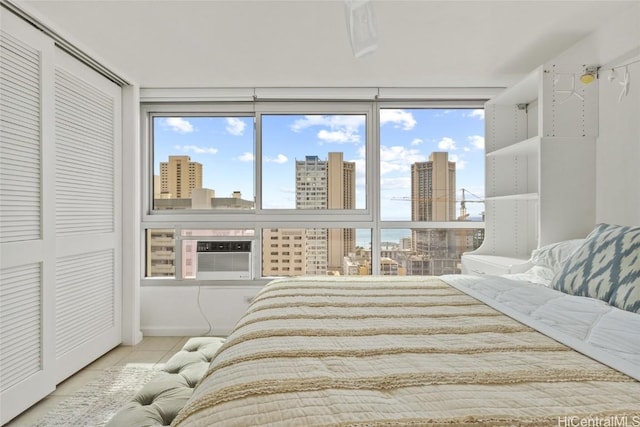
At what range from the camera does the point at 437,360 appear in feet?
2.62

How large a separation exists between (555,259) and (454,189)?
1600 mm

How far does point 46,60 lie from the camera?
7.00 feet

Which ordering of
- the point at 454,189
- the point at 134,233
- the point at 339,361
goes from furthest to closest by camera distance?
1. the point at 454,189
2. the point at 134,233
3. the point at 339,361

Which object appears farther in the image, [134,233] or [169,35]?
[134,233]

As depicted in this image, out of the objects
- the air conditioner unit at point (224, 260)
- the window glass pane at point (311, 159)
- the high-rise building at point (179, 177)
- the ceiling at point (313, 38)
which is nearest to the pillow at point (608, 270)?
the ceiling at point (313, 38)

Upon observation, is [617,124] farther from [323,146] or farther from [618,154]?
[323,146]

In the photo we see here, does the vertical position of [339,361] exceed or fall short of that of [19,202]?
it falls short

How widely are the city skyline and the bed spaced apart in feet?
6.90

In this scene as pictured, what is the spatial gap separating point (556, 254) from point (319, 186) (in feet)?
6.91

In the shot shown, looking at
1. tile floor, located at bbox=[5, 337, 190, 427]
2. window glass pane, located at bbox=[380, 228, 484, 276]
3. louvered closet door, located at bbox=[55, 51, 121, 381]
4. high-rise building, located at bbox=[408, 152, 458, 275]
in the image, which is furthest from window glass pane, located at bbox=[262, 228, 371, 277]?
louvered closet door, located at bbox=[55, 51, 121, 381]

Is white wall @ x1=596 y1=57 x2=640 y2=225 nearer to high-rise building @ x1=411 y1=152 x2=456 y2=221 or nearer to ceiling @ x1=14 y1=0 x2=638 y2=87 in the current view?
ceiling @ x1=14 y1=0 x2=638 y2=87

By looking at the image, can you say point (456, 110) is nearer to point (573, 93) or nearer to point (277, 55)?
point (573, 93)

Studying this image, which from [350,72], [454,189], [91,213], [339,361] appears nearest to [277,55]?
[350,72]

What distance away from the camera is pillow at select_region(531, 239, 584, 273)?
1.89 metres
